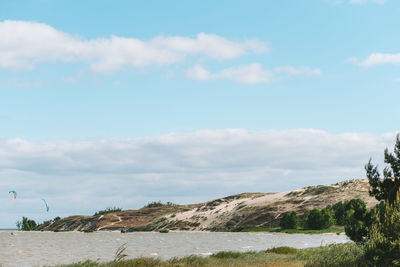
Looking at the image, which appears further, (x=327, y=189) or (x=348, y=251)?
(x=327, y=189)

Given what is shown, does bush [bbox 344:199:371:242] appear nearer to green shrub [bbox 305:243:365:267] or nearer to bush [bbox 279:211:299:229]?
green shrub [bbox 305:243:365:267]

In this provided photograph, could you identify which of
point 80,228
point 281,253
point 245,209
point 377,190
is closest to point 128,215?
point 80,228

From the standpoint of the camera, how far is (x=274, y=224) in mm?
127250

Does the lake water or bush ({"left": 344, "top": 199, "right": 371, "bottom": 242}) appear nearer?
bush ({"left": 344, "top": 199, "right": 371, "bottom": 242})

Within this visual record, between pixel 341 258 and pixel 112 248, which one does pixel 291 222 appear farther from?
pixel 341 258

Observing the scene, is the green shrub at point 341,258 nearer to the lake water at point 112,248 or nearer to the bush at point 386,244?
the bush at point 386,244

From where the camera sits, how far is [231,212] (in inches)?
5999

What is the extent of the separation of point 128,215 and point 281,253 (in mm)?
145265

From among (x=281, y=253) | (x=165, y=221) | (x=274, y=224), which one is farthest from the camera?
(x=165, y=221)

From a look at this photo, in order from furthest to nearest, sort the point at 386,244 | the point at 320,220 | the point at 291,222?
the point at 291,222, the point at 320,220, the point at 386,244

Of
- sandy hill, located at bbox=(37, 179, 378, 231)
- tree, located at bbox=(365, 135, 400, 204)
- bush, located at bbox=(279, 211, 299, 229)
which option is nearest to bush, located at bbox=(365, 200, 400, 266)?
tree, located at bbox=(365, 135, 400, 204)

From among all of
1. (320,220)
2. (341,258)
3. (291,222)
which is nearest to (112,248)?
(341,258)

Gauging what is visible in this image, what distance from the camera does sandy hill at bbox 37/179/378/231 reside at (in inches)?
5266

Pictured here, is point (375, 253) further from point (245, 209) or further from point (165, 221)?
point (165, 221)
